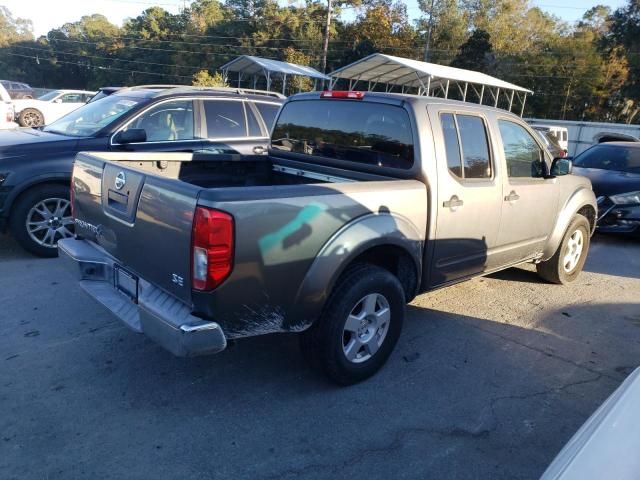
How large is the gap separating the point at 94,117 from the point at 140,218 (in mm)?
4067

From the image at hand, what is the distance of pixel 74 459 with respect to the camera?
8.45 feet

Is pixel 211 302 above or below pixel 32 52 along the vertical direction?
below

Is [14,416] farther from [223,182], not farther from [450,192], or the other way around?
[450,192]

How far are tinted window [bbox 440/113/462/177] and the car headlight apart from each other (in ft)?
17.6

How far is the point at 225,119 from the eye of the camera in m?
6.64

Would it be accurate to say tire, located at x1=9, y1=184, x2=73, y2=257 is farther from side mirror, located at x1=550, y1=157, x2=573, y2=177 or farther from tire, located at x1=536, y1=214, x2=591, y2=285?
tire, located at x1=536, y1=214, x2=591, y2=285

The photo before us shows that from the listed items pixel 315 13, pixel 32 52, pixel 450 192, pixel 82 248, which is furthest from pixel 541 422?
pixel 32 52

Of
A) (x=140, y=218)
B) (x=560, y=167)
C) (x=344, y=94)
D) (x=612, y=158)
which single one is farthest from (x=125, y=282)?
(x=612, y=158)

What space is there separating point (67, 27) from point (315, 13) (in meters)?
44.2

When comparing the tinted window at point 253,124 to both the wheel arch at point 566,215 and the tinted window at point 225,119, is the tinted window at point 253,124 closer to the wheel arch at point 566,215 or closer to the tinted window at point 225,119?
the tinted window at point 225,119

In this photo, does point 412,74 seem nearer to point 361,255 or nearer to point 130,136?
point 130,136

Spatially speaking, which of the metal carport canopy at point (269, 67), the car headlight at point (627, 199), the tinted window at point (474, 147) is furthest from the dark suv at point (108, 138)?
the metal carport canopy at point (269, 67)

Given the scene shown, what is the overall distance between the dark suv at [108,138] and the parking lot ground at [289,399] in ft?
3.31

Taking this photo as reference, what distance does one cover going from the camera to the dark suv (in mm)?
5375
